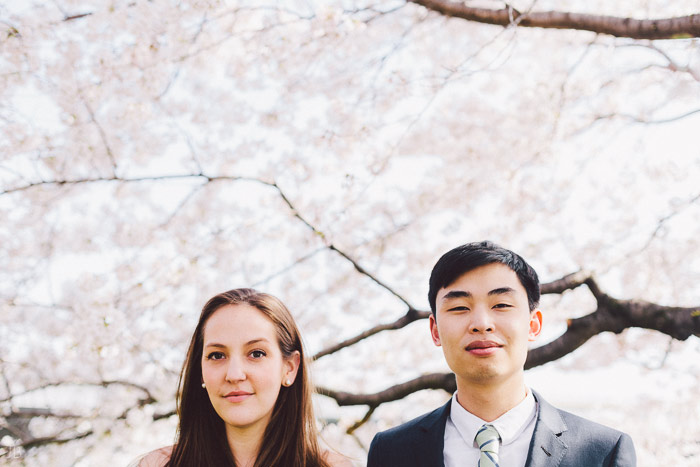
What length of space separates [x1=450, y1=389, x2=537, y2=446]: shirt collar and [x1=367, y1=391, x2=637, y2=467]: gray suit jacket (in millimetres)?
49

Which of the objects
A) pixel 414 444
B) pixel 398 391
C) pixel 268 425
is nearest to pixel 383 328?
pixel 398 391

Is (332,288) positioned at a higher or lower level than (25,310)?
higher

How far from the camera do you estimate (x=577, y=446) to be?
207 cm

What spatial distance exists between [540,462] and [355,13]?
4220mm

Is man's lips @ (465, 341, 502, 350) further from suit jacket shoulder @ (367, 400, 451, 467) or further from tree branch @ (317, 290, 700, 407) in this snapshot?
tree branch @ (317, 290, 700, 407)

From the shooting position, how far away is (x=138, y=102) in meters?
5.73

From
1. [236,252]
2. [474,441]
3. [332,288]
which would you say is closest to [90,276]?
[236,252]

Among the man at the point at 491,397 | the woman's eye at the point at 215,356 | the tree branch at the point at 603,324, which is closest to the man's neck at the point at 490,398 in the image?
the man at the point at 491,397

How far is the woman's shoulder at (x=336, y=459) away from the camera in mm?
2566

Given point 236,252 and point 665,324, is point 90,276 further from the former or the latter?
point 665,324

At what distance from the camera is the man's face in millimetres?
2049

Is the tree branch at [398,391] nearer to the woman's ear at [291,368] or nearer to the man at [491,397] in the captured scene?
the woman's ear at [291,368]

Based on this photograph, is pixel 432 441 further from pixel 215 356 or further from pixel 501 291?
pixel 215 356

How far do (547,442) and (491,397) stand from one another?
0.77 feet
